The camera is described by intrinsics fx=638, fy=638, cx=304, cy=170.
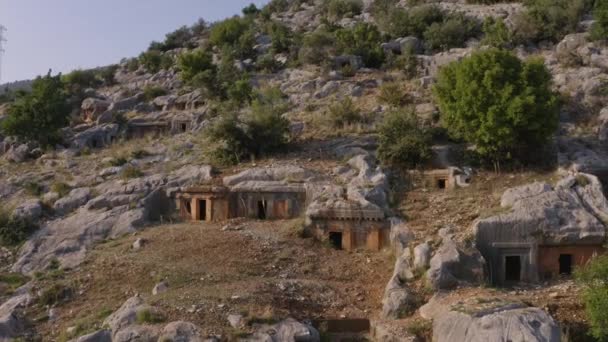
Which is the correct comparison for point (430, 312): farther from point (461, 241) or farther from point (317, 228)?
point (317, 228)

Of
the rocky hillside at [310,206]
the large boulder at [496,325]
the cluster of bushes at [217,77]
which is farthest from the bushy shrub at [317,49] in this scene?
the large boulder at [496,325]

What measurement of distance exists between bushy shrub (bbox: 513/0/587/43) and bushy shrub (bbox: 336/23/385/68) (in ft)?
22.4

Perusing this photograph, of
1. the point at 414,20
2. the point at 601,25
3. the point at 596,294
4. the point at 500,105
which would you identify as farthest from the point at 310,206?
the point at 414,20

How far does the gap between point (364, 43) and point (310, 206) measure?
718 inches

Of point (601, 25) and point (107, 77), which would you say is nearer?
point (601, 25)

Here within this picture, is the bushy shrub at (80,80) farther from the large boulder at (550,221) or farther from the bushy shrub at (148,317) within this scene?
the large boulder at (550,221)

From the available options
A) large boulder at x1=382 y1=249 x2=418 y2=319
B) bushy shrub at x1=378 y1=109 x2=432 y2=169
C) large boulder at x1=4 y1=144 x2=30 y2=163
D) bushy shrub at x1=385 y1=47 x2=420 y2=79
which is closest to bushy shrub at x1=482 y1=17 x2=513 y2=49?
bushy shrub at x1=385 y1=47 x2=420 y2=79

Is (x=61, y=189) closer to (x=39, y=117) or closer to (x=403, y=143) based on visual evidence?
(x=39, y=117)

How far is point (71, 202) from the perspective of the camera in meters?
19.3

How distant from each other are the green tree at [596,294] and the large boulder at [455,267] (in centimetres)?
203

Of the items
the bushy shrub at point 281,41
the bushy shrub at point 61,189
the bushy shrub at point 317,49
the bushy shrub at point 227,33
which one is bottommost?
the bushy shrub at point 61,189

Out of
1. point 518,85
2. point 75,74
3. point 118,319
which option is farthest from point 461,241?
point 75,74

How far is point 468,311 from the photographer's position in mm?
11906

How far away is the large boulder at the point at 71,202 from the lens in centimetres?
1917
